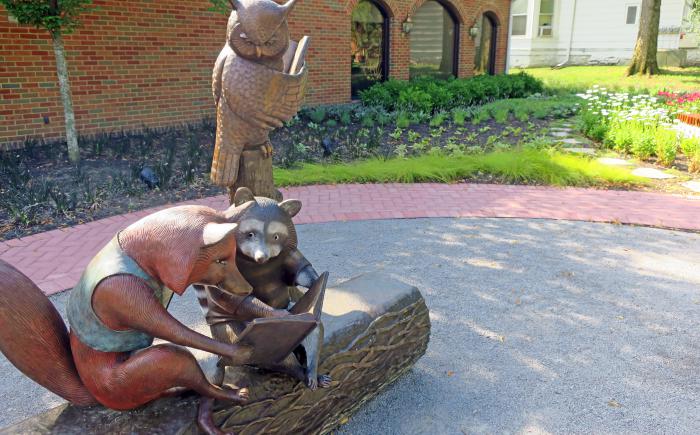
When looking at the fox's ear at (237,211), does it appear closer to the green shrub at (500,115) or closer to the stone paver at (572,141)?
the stone paver at (572,141)

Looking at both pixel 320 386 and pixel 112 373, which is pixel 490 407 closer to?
pixel 320 386

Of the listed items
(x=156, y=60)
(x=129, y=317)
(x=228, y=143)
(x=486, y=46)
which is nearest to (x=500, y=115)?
(x=156, y=60)

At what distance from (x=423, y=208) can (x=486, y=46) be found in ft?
43.6

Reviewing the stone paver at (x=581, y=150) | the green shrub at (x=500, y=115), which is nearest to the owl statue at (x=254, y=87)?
the stone paver at (x=581, y=150)

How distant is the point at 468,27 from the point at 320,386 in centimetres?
1600

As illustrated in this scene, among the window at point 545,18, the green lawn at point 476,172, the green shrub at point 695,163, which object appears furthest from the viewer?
the window at point 545,18

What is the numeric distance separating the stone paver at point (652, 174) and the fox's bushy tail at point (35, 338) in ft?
24.9

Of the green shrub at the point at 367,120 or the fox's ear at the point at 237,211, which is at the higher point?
the fox's ear at the point at 237,211

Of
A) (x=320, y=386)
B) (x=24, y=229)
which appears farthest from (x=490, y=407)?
(x=24, y=229)

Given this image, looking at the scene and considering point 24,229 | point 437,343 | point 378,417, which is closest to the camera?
point 378,417

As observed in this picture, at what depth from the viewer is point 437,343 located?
3.50 metres

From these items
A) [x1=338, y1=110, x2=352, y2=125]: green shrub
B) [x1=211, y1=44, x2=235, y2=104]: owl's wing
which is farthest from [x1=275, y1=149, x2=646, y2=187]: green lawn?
[x1=211, y1=44, x2=235, y2=104]: owl's wing

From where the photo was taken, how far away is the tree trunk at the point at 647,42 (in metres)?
19.9

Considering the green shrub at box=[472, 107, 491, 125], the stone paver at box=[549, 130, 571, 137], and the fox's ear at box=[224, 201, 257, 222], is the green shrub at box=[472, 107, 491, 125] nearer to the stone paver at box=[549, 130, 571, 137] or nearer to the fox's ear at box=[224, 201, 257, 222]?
the stone paver at box=[549, 130, 571, 137]
